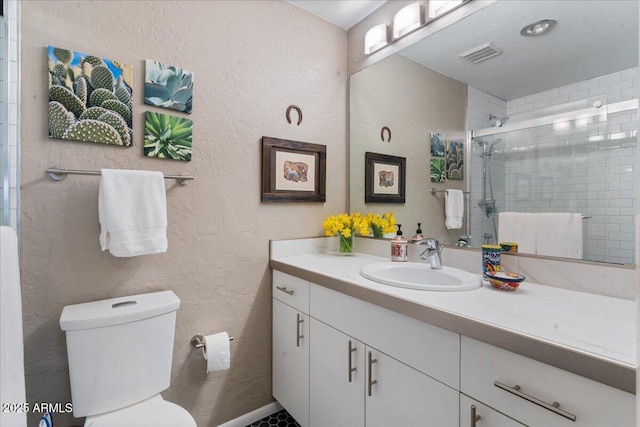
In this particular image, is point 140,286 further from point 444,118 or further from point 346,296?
point 444,118

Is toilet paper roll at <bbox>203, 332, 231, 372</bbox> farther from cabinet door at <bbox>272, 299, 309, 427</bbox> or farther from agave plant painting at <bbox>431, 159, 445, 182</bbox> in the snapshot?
agave plant painting at <bbox>431, 159, 445, 182</bbox>

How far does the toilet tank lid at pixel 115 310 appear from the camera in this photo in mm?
1144

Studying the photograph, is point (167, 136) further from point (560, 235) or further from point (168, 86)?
point (560, 235)

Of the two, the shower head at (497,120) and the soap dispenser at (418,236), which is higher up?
the shower head at (497,120)

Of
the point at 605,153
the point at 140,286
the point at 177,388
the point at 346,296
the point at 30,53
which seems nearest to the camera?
the point at 605,153

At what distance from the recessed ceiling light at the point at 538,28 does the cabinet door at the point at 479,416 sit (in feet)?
4.66

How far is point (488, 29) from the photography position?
1.44 metres

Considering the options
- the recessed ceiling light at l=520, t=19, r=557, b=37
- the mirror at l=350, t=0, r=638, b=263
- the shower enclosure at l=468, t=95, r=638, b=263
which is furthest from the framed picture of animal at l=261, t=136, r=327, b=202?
the recessed ceiling light at l=520, t=19, r=557, b=37

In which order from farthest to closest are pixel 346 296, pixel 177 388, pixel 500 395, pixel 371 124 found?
pixel 371 124
pixel 177 388
pixel 346 296
pixel 500 395

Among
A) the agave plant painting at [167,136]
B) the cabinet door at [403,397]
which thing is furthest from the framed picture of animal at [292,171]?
the cabinet door at [403,397]

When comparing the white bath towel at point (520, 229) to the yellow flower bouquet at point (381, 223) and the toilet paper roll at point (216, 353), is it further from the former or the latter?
the toilet paper roll at point (216, 353)

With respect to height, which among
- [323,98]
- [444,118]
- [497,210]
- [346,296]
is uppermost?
[323,98]

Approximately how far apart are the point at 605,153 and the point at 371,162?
1170 millimetres

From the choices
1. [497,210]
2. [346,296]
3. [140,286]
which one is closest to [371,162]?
[497,210]
